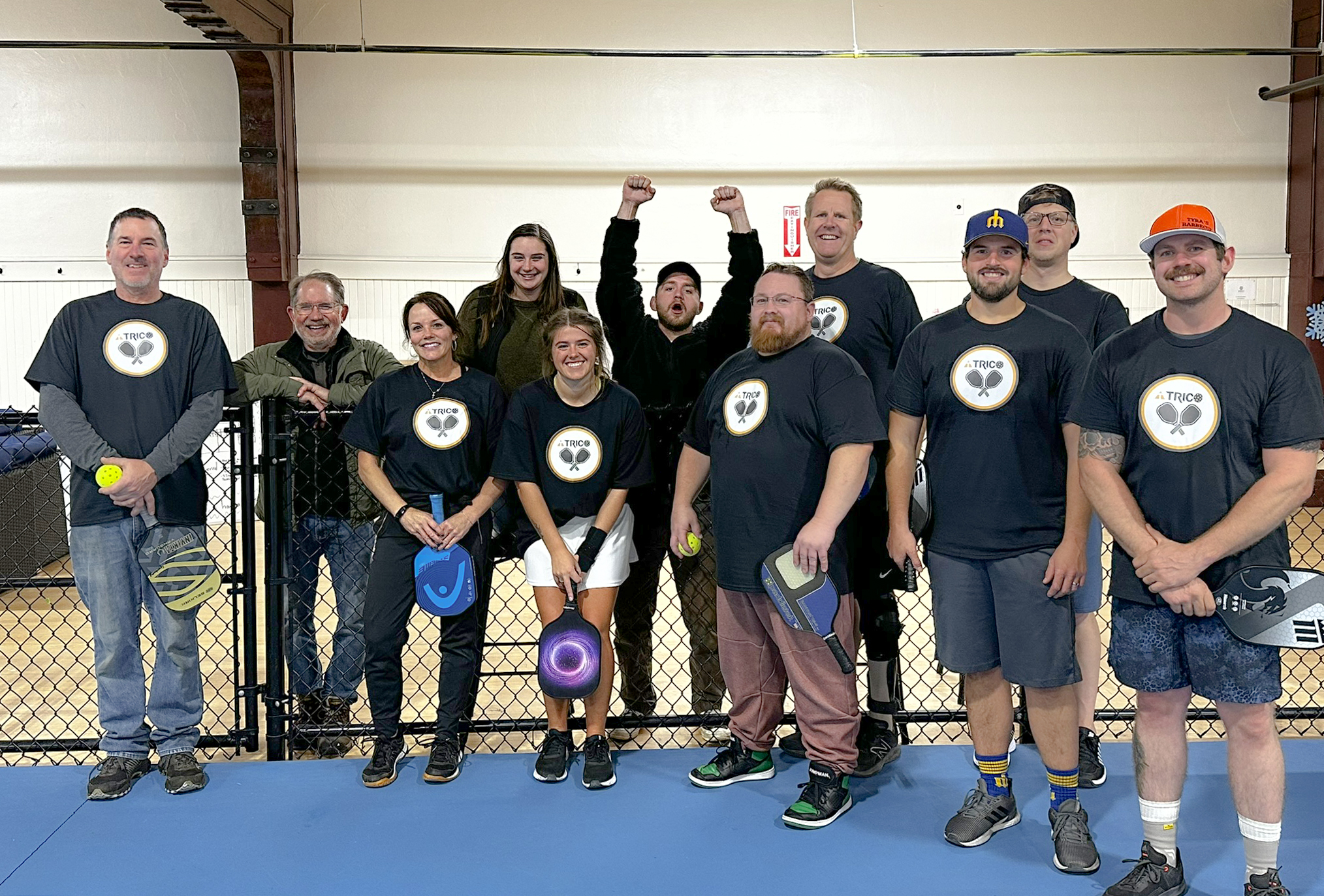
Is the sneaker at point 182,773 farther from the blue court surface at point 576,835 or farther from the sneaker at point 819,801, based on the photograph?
the sneaker at point 819,801

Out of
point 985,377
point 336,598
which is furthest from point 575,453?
point 985,377

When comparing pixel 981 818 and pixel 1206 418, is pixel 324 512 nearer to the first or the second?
pixel 981 818

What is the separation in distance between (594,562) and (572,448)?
1.14 feet

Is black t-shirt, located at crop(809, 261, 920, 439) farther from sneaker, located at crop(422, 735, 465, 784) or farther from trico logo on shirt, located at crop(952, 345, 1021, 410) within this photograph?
sneaker, located at crop(422, 735, 465, 784)

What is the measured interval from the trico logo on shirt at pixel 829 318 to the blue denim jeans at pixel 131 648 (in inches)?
76.3

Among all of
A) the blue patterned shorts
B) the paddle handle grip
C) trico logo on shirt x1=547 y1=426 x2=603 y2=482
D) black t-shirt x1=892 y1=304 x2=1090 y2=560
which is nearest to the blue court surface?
the paddle handle grip

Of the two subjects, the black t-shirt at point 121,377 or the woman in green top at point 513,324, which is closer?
the black t-shirt at point 121,377

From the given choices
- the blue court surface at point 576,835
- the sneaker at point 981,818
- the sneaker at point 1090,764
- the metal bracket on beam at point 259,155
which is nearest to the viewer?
the blue court surface at point 576,835

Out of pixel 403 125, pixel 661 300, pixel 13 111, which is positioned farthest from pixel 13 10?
pixel 661 300

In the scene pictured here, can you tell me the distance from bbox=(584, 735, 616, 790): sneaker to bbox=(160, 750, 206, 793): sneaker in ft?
3.70

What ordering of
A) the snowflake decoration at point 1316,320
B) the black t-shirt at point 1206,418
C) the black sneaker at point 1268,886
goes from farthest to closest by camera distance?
the snowflake decoration at point 1316,320 → the black sneaker at point 1268,886 → the black t-shirt at point 1206,418

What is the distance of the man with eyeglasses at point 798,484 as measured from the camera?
2650 mm

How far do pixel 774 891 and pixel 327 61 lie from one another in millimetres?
7896

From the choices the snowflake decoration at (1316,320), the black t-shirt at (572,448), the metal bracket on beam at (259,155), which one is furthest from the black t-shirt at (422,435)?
the snowflake decoration at (1316,320)
